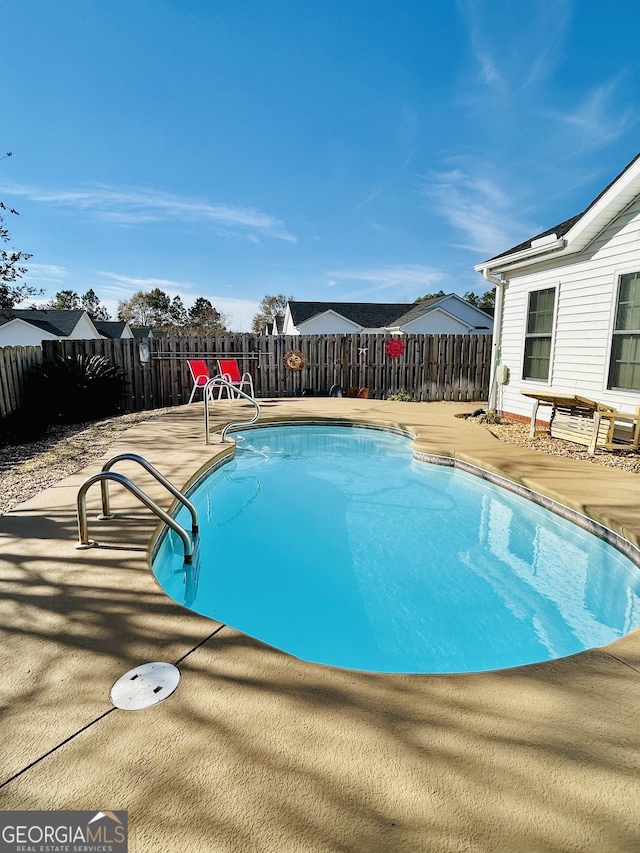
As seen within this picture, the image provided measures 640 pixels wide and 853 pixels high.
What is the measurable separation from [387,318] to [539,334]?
23.2m

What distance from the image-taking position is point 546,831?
45.4 inches

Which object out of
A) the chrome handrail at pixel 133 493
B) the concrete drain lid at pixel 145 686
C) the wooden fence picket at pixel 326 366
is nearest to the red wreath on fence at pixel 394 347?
the wooden fence picket at pixel 326 366

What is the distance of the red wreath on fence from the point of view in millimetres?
11523

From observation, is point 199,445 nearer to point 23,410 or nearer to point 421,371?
point 23,410

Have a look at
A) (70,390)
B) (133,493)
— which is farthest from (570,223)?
(70,390)

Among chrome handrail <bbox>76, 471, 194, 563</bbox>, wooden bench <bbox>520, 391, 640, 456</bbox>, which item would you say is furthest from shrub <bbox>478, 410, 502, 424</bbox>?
chrome handrail <bbox>76, 471, 194, 563</bbox>

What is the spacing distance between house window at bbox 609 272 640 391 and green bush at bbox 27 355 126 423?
8820mm

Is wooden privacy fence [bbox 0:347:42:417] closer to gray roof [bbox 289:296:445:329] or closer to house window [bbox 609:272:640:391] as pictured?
house window [bbox 609:272:640:391]

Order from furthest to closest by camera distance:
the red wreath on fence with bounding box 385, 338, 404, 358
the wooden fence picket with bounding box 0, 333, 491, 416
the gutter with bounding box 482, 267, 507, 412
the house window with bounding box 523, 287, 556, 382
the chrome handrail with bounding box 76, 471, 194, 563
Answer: the red wreath on fence with bounding box 385, 338, 404, 358 < the wooden fence picket with bounding box 0, 333, 491, 416 < the gutter with bounding box 482, 267, 507, 412 < the house window with bounding box 523, 287, 556, 382 < the chrome handrail with bounding box 76, 471, 194, 563

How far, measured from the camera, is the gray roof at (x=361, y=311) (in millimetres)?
28078

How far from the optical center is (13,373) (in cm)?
803

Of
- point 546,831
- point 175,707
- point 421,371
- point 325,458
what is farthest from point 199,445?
point 421,371

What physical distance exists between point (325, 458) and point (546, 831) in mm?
5544
